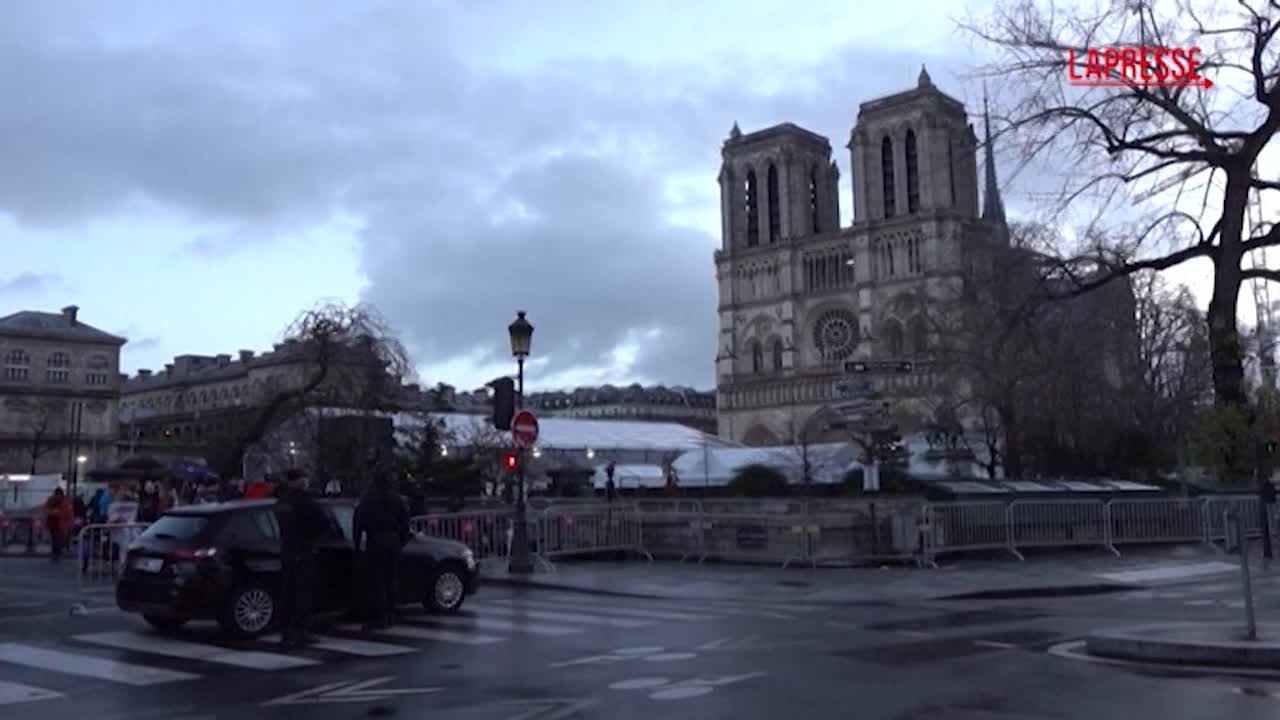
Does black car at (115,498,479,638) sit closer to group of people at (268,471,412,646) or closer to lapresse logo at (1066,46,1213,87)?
group of people at (268,471,412,646)

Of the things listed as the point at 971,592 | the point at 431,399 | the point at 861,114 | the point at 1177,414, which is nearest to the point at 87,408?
the point at 431,399

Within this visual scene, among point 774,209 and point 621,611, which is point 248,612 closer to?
point 621,611

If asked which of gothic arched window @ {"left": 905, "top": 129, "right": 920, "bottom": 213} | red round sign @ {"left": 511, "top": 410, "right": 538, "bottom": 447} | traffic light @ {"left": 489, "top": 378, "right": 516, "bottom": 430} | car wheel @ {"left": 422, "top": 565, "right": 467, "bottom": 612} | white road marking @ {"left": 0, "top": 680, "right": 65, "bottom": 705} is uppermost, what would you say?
gothic arched window @ {"left": 905, "top": 129, "right": 920, "bottom": 213}

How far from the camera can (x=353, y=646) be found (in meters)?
11.7

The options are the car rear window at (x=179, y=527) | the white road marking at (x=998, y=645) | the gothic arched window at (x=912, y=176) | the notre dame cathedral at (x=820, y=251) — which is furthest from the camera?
the gothic arched window at (x=912, y=176)

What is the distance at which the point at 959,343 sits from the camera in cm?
4125

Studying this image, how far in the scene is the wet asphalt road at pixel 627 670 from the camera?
8164 mm

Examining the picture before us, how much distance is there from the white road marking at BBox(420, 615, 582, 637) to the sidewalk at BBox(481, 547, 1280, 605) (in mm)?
4197

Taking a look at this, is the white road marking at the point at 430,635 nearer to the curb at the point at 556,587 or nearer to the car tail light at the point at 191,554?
the car tail light at the point at 191,554

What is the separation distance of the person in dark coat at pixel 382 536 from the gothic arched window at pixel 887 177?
94378 mm

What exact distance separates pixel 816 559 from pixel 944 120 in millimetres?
82123

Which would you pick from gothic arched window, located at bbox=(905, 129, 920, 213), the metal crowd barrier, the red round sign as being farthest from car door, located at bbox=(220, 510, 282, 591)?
gothic arched window, located at bbox=(905, 129, 920, 213)

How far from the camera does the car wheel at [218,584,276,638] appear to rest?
12359mm

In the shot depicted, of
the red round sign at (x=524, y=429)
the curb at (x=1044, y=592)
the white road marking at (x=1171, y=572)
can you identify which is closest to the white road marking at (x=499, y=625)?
the curb at (x=1044, y=592)
